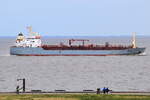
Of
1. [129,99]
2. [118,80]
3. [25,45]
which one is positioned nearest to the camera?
[129,99]

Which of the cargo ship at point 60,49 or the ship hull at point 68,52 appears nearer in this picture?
the cargo ship at point 60,49

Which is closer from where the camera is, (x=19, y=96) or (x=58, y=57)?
(x=19, y=96)

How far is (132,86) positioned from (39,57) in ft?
283

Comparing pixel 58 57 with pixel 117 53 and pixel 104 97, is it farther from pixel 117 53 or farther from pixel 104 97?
pixel 104 97

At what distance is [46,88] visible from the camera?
64.3m

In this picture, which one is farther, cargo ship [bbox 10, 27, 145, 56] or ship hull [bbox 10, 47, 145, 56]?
ship hull [bbox 10, 47, 145, 56]

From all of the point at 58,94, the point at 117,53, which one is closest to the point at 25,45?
the point at 117,53

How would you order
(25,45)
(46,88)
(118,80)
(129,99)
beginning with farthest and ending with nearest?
1. (25,45)
2. (118,80)
3. (46,88)
4. (129,99)

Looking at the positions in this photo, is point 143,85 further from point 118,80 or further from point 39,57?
point 39,57

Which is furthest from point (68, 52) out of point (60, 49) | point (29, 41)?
point (29, 41)

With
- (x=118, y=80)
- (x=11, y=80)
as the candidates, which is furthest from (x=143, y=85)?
(x=11, y=80)

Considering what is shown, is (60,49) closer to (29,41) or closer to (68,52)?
(68,52)

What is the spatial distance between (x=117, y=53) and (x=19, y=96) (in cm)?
10212

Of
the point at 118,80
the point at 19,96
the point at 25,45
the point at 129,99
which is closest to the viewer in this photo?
the point at 129,99
